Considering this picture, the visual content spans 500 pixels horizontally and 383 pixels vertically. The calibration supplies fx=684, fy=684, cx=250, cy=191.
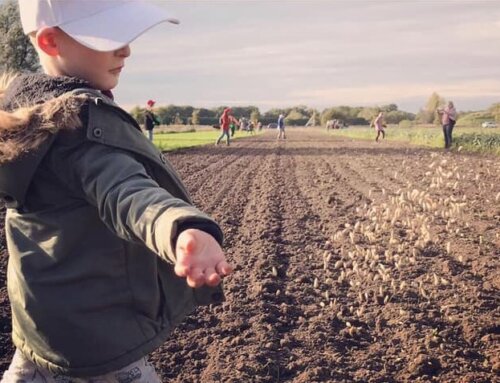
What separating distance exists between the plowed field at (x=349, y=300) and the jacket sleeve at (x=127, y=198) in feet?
7.88

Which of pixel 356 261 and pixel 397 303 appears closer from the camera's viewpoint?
pixel 397 303

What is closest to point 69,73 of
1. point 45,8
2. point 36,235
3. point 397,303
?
point 45,8

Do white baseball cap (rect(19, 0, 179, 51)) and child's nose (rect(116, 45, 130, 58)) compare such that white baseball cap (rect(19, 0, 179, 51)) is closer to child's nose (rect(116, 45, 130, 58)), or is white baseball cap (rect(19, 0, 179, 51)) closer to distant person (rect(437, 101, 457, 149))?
child's nose (rect(116, 45, 130, 58))

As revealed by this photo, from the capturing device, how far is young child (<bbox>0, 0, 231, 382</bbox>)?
185 cm

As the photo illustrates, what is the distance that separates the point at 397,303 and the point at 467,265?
1.51 m

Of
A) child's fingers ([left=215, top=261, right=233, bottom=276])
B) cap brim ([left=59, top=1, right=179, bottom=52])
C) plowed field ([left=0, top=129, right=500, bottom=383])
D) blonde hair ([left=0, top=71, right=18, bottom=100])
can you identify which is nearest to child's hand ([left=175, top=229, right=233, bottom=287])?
child's fingers ([left=215, top=261, right=233, bottom=276])

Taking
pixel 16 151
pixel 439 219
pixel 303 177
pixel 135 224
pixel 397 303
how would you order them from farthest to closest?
pixel 303 177, pixel 439 219, pixel 397 303, pixel 16 151, pixel 135 224

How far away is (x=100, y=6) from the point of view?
192cm

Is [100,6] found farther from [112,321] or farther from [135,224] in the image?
[112,321]

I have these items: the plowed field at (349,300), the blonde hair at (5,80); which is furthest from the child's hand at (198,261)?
the plowed field at (349,300)

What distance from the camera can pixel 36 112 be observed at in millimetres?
1894

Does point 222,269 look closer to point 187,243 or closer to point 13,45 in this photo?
point 187,243

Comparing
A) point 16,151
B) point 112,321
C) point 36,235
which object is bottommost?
point 112,321

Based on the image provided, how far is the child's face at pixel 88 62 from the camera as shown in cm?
195
